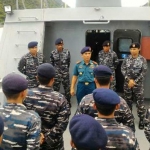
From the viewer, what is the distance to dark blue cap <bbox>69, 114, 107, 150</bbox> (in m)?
1.19

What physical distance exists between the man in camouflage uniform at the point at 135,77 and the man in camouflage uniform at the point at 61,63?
1.31 meters

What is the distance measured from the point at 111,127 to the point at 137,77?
3035 millimetres

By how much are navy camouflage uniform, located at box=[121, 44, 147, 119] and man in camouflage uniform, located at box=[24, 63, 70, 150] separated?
95.0 inches

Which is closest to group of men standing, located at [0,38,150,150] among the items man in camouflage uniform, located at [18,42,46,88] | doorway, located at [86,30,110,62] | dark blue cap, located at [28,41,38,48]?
dark blue cap, located at [28,41,38,48]

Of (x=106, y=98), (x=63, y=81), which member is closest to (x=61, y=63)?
(x=63, y=81)

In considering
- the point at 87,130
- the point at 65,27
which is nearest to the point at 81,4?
the point at 65,27

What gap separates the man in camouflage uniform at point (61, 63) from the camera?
17.7ft

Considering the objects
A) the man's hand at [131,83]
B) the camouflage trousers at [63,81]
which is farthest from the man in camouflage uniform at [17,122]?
the camouflage trousers at [63,81]

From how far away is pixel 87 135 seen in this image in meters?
1.20

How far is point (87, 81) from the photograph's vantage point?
14.4 ft

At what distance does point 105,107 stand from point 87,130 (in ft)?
1.88

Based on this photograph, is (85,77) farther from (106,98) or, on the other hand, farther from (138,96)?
(106,98)

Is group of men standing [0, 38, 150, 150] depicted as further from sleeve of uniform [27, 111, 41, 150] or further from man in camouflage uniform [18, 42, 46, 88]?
man in camouflage uniform [18, 42, 46, 88]

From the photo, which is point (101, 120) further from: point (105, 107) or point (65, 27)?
point (65, 27)
